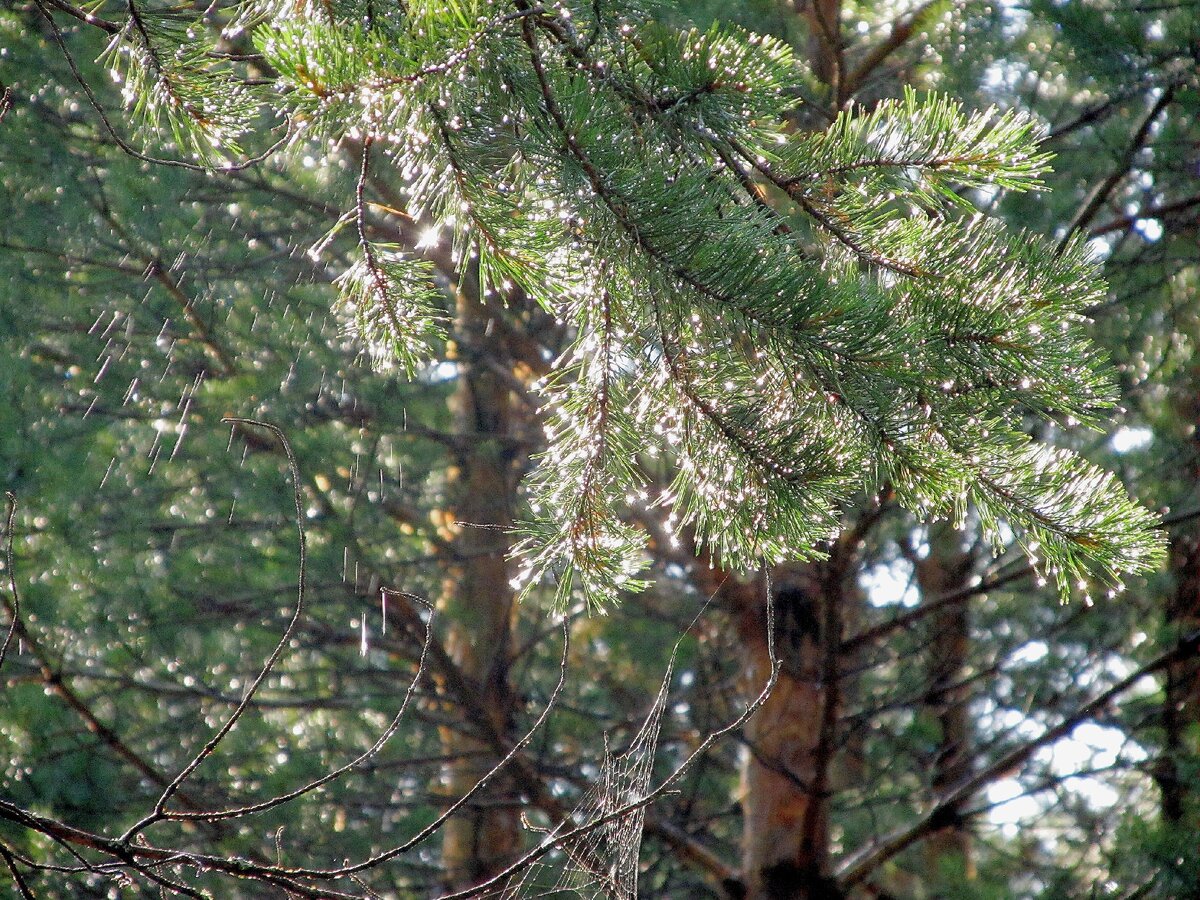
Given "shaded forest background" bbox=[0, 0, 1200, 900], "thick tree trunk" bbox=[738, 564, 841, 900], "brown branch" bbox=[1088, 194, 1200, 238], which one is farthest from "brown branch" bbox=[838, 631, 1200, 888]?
"brown branch" bbox=[1088, 194, 1200, 238]

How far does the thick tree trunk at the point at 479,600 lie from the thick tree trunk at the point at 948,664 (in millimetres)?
1931

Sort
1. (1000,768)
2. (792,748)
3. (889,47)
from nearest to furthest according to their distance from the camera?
(1000,768), (889,47), (792,748)

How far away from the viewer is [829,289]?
4.11ft

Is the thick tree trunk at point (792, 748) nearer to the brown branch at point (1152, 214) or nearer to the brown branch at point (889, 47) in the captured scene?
the brown branch at point (1152, 214)

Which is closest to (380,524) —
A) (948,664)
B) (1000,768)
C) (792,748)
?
(792,748)

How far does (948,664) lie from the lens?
430 cm

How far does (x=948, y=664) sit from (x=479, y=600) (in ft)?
8.39

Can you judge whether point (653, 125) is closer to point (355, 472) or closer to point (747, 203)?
point (747, 203)

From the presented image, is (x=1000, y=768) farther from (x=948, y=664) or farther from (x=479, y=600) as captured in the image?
(x=479, y=600)

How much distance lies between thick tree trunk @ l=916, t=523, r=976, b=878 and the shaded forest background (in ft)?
0.14

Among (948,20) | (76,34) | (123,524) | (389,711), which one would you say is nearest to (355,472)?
(123,524)

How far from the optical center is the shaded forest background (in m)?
3.68

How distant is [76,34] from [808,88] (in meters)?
2.56

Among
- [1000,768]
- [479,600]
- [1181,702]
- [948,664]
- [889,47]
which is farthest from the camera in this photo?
[479,600]
